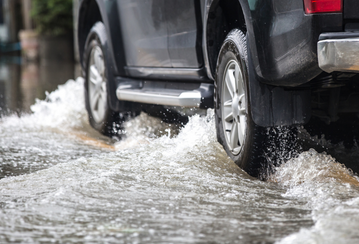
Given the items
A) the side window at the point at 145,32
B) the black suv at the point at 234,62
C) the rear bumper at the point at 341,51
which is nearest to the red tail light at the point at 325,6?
the black suv at the point at 234,62

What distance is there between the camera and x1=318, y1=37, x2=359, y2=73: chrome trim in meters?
2.39

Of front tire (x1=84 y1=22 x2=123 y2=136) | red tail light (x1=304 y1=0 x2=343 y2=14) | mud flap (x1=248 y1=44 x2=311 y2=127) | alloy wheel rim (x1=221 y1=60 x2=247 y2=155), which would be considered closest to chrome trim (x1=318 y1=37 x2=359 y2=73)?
red tail light (x1=304 y1=0 x2=343 y2=14)

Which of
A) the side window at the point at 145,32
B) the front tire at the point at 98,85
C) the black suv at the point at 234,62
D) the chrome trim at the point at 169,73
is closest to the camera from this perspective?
the black suv at the point at 234,62

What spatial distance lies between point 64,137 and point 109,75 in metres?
0.64

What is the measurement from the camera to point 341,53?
2404 mm

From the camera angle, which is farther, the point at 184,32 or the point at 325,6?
the point at 184,32

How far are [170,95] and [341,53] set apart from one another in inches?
63.3

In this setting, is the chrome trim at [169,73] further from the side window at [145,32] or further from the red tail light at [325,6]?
the red tail light at [325,6]

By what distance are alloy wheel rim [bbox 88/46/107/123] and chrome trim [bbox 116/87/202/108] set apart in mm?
407

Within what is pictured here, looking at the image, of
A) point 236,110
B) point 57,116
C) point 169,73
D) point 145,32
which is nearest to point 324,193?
point 236,110

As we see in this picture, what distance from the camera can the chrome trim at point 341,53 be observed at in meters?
2.39

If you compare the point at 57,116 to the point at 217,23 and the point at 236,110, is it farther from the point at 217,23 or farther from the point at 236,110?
the point at 236,110

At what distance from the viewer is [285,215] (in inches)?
92.7

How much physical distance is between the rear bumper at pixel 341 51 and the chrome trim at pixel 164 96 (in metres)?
1.28
